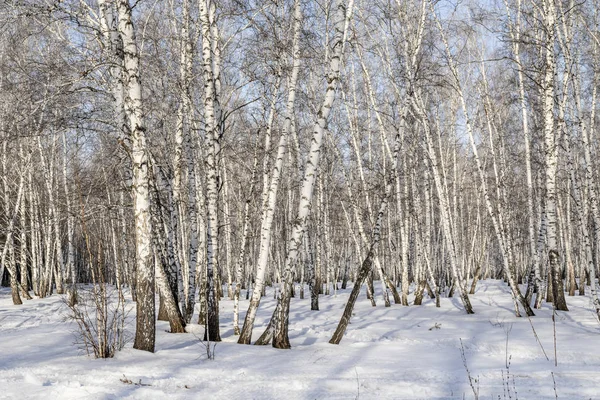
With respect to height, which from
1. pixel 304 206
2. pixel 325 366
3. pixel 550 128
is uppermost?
pixel 550 128

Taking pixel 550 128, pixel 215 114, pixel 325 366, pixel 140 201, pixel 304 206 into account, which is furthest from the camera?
pixel 550 128

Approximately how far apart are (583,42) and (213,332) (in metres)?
17.1

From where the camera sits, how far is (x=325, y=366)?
20.7ft

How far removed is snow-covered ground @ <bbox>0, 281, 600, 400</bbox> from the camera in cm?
479

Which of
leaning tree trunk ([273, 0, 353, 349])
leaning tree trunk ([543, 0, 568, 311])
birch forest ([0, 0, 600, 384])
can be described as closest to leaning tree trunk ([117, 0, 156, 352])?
birch forest ([0, 0, 600, 384])

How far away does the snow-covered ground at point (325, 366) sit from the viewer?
4793 mm

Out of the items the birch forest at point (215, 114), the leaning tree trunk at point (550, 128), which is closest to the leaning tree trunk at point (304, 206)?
the birch forest at point (215, 114)

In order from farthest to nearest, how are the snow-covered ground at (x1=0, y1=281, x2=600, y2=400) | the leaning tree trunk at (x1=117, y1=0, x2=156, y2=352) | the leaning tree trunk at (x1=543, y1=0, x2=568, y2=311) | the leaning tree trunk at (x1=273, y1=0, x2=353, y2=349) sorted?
the leaning tree trunk at (x1=543, y1=0, x2=568, y2=311)
the leaning tree trunk at (x1=273, y1=0, x2=353, y2=349)
the leaning tree trunk at (x1=117, y1=0, x2=156, y2=352)
the snow-covered ground at (x1=0, y1=281, x2=600, y2=400)

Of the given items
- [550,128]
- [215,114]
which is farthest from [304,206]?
[550,128]

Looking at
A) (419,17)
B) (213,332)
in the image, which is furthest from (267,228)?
(419,17)

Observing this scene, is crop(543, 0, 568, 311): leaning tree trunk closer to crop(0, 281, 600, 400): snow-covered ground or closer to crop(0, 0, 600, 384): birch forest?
crop(0, 0, 600, 384): birch forest

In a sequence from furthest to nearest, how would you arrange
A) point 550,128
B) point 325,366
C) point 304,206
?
point 550,128, point 304,206, point 325,366

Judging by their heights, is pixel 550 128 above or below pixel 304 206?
above

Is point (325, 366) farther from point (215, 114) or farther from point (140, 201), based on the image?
point (215, 114)
